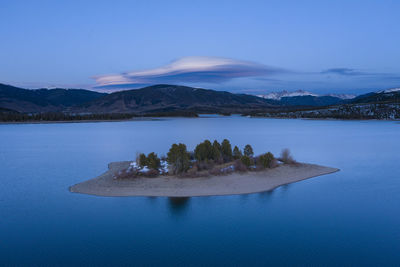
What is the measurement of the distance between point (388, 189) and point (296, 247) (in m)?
11.9

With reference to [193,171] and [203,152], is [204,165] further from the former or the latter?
[203,152]

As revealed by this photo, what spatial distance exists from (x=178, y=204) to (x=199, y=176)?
4.36 meters

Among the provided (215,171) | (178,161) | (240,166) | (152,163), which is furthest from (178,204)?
(240,166)

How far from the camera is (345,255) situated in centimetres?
1102

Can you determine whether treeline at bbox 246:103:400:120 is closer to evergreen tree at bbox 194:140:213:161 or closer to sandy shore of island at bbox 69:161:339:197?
evergreen tree at bbox 194:140:213:161

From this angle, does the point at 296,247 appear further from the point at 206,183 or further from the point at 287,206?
the point at 206,183

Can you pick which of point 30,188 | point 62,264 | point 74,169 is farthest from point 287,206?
point 74,169

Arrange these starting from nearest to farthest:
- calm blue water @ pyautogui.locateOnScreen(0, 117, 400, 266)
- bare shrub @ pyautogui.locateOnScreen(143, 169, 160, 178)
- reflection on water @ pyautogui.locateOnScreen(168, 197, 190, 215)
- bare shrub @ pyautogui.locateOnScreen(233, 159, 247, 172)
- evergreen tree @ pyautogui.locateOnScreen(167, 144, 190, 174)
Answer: calm blue water @ pyautogui.locateOnScreen(0, 117, 400, 266) < reflection on water @ pyautogui.locateOnScreen(168, 197, 190, 215) < bare shrub @ pyautogui.locateOnScreen(143, 169, 160, 178) < evergreen tree @ pyautogui.locateOnScreen(167, 144, 190, 174) < bare shrub @ pyautogui.locateOnScreen(233, 159, 247, 172)

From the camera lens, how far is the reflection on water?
1536cm

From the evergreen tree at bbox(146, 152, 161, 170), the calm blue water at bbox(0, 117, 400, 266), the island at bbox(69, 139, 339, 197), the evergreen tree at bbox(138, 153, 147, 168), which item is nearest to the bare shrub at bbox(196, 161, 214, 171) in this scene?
the island at bbox(69, 139, 339, 197)

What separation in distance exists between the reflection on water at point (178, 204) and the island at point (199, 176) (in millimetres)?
500

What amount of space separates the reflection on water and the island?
50cm

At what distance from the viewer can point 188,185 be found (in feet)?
61.9

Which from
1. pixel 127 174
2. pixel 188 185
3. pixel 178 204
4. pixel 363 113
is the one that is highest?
pixel 363 113
